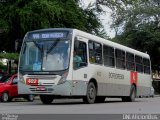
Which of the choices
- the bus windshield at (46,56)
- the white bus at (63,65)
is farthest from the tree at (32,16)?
the bus windshield at (46,56)

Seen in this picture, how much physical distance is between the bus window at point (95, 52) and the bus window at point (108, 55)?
60 cm

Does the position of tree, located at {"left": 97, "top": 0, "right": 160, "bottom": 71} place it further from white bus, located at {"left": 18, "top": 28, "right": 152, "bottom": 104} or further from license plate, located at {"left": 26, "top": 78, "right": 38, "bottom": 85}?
license plate, located at {"left": 26, "top": 78, "right": 38, "bottom": 85}

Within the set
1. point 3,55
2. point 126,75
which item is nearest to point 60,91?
point 126,75

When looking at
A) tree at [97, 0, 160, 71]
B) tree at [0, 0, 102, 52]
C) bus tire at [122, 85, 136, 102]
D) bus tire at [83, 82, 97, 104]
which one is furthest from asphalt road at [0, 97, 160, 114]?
tree at [97, 0, 160, 71]

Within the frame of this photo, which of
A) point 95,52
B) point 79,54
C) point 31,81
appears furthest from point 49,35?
point 95,52

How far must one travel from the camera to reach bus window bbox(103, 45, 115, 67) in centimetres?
2472

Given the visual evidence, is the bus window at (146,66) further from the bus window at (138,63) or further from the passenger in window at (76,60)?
the passenger in window at (76,60)

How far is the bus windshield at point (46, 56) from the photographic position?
2125cm

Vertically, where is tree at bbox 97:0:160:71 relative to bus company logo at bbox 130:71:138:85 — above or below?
above

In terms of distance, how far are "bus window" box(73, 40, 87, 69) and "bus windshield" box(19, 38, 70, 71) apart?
478 mm

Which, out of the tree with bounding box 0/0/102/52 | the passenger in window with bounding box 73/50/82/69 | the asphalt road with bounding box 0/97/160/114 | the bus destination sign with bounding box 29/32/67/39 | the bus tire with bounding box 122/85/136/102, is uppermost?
the tree with bounding box 0/0/102/52

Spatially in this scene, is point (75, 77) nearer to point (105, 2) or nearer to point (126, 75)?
point (126, 75)

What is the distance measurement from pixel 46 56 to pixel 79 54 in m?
1.49

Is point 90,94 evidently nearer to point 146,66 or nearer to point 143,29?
point 146,66
